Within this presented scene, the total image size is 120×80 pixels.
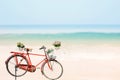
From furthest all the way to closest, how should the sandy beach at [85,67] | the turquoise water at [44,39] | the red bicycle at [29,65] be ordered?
the turquoise water at [44,39] → the sandy beach at [85,67] → the red bicycle at [29,65]

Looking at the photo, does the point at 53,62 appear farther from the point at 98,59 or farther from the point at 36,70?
the point at 98,59

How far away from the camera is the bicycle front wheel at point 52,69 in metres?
4.18

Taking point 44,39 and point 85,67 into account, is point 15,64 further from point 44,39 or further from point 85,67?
point 44,39

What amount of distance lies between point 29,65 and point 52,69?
0.26m

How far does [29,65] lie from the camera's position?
4.15m

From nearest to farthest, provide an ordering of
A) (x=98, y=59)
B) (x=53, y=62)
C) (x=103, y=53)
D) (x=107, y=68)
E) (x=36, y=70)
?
(x=53, y=62)
(x=36, y=70)
(x=107, y=68)
(x=98, y=59)
(x=103, y=53)

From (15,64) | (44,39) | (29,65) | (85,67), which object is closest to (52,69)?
(29,65)

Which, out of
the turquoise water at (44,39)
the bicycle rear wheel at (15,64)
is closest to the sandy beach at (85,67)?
the bicycle rear wheel at (15,64)

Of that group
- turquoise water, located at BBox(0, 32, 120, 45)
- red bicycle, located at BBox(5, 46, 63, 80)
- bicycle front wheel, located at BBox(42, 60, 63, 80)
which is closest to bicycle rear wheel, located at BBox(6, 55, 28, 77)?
red bicycle, located at BBox(5, 46, 63, 80)

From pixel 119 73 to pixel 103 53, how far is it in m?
1.77

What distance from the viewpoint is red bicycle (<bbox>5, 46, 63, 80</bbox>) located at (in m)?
4.16

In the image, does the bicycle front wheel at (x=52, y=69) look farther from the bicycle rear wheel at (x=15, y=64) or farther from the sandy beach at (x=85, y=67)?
the bicycle rear wheel at (x=15, y=64)

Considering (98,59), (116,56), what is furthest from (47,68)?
(116,56)

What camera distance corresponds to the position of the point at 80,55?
6.05 m
